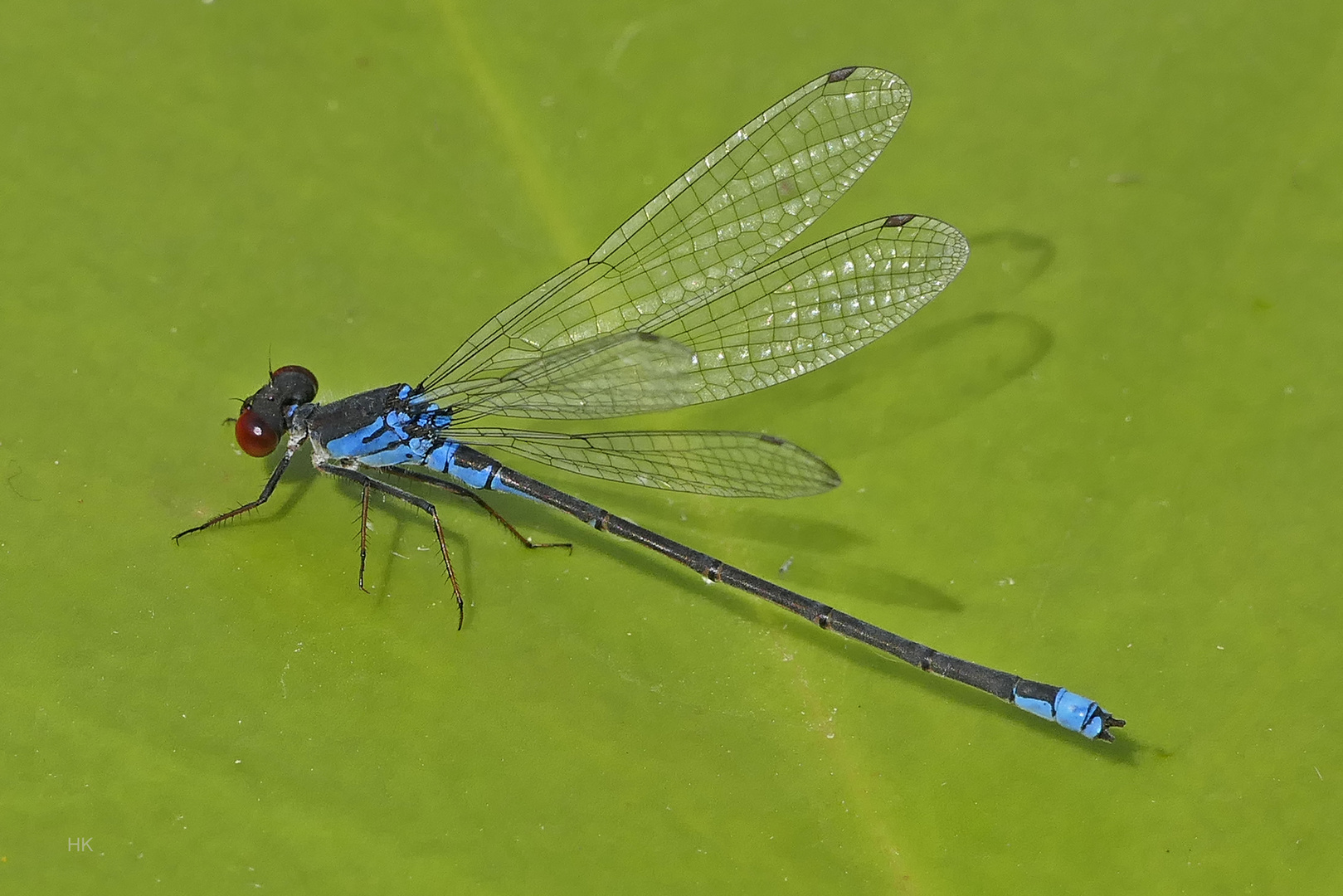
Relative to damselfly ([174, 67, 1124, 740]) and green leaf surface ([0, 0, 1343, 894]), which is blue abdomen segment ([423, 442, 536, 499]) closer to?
damselfly ([174, 67, 1124, 740])

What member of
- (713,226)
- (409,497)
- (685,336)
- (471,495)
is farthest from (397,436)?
(713,226)

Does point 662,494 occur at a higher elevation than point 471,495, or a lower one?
higher

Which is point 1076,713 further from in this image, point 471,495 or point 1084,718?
point 471,495

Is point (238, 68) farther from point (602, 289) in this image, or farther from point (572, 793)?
point (572, 793)

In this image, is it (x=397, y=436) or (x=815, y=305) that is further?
(x=397, y=436)

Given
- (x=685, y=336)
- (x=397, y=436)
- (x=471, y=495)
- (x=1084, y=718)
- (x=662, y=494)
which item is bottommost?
(x=1084, y=718)

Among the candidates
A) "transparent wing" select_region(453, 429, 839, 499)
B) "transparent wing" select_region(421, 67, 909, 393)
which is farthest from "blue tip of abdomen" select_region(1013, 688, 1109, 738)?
"transparent wing" select_region(421, 67, 909, 393)
